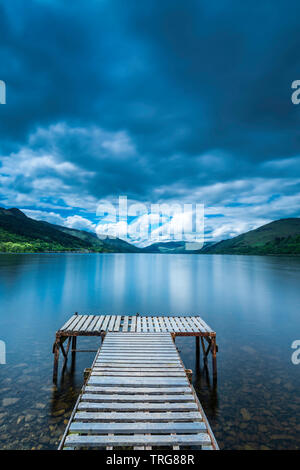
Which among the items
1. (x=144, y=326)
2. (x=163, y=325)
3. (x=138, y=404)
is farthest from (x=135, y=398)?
(x=163, y=325)

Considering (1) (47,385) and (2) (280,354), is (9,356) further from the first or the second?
(2) (280,354)

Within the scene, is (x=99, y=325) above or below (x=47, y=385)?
above

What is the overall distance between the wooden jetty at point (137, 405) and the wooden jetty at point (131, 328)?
5.71 feet

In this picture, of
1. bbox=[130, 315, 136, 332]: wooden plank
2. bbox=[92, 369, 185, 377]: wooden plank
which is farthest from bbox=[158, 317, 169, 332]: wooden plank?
bbox=[92, 369, 185, 377]: wooden plank

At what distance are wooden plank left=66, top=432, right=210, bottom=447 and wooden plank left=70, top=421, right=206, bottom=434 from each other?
167mm

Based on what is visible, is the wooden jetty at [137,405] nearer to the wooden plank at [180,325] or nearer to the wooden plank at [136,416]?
the wooden plank at [136,416]

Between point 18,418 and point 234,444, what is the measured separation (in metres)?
8.20

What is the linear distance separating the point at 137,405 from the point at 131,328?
7241mm

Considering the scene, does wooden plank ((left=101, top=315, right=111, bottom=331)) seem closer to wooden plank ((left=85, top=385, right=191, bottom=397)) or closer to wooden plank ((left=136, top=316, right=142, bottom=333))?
wooden plank ((left=136, top=316, right=142, bottom=333))

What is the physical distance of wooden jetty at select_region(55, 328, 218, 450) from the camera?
5.50m

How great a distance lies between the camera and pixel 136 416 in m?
6.26

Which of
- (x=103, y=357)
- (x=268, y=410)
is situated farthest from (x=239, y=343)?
(x=103, y=357)
